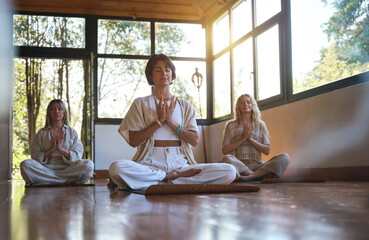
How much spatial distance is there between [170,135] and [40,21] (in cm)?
563

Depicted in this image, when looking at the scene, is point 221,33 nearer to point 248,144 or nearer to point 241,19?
point 241,19

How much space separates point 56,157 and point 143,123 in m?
1.98

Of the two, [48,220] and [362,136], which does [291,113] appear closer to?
[362,136]

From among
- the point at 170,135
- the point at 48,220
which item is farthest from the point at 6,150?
the point at 48,220

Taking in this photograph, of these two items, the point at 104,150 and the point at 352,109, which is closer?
the point at 352,109

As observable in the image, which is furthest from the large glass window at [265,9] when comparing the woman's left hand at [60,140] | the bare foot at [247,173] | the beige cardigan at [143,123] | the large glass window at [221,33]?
the beige cardigan at [143,123]

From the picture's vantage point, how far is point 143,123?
3.27 metres

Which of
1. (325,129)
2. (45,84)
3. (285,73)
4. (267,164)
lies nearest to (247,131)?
(267,164)

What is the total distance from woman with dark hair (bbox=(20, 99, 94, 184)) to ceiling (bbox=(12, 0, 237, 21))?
342cm

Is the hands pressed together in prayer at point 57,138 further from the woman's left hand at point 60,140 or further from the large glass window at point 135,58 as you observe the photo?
the large glass window at point 135,58

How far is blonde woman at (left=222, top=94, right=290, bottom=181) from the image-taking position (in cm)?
489

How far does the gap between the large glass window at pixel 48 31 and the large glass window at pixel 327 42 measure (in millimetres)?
3948

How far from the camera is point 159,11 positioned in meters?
8.30

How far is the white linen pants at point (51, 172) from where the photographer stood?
182 inches
